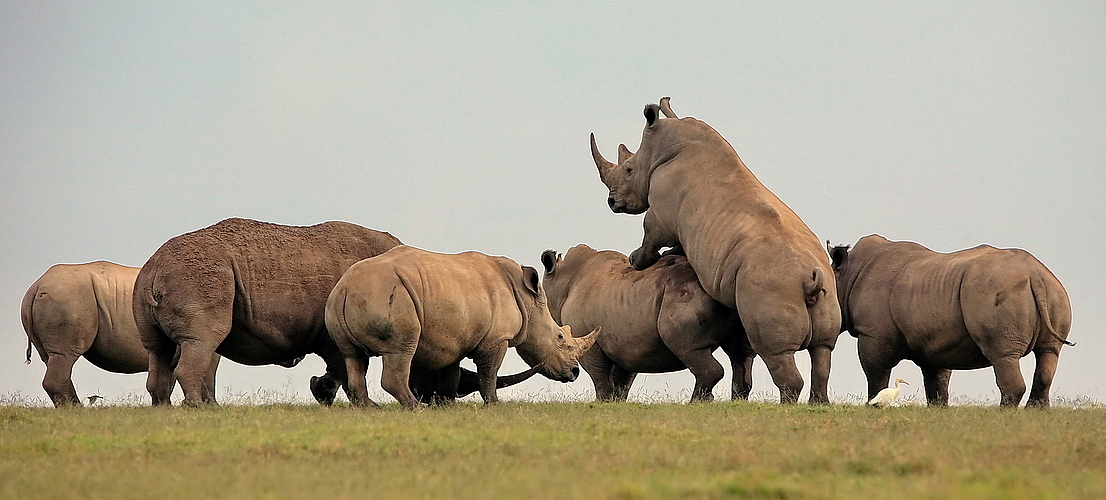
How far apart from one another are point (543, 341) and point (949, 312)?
443cm

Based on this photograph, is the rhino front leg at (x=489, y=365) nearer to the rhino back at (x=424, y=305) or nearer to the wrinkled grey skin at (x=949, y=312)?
the rhino back at (x=424, y=305)

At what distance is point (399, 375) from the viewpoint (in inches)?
517

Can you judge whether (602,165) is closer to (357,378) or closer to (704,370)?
(704,370)

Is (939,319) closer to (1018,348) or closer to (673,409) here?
(1018,348)

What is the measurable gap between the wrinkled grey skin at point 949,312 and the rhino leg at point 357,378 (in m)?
6.12

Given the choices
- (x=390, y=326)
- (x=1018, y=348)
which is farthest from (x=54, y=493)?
(x=1018, y=348)

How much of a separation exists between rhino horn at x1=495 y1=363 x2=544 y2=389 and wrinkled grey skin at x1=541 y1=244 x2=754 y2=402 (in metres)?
1.39

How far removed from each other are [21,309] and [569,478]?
1176 centimetres

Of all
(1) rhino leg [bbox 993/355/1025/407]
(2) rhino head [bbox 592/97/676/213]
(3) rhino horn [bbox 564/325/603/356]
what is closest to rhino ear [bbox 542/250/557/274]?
(3) rhino horn [bbox 564/325/603/356]

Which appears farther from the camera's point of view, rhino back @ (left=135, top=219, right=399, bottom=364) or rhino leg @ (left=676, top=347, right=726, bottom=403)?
rhino leg @ (left=676, top=347, right=726, bottom=403)

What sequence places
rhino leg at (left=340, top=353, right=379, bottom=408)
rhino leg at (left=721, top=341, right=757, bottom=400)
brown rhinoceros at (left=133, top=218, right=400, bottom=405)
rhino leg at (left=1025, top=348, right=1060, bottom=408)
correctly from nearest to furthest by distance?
1. rhino leg at (left=340, top=353, right=379, bottom=408)
2. brown rhinoceros at (left=133, top=218, right=400, bottom=405)
3. rhino leg at (left=1025, top=348, right=1060, bottom=408)
4. rhino leg at (left=721, top=341, right=757, bottom=400)

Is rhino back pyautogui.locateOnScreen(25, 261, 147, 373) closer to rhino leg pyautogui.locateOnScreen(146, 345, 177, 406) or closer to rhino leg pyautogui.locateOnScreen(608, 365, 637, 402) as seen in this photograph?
rhino leg pyautogui.locateOnScreen(146, 345, 177, 406)

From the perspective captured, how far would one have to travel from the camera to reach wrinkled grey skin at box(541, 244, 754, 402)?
51.7 feet

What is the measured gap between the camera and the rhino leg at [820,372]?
14.8 metres
